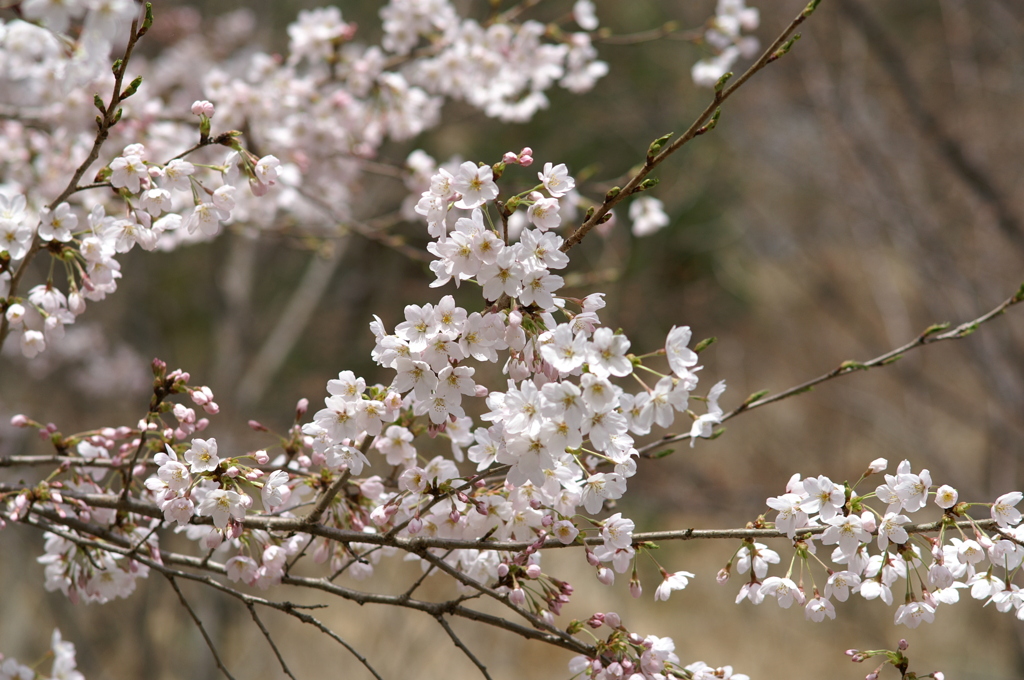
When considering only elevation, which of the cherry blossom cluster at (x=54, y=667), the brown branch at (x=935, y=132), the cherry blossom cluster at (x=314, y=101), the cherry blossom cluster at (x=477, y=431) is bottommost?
the cherry blossom cluster at (x=54, y=667)

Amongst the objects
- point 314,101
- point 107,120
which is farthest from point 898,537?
point 314,101

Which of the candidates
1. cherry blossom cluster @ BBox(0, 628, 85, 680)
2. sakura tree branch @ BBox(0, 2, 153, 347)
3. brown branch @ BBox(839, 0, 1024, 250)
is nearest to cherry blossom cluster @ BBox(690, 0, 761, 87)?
brown branch @ BBox(839, 0, 1024, 250)

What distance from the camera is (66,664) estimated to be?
1855 mm

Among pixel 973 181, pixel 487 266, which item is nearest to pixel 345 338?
pixel 973 181

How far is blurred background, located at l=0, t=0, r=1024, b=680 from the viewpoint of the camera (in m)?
4.55

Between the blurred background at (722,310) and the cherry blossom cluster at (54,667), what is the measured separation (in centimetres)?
176

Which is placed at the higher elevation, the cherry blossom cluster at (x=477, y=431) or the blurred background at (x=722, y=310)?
the blurred background at (x=722, y=310)

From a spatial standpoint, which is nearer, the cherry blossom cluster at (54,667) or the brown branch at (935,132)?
the cherry blossom cluster at (54,667)

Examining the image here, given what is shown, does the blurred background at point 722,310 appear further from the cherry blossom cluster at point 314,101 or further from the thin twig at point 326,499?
the thin twig at point 326,499

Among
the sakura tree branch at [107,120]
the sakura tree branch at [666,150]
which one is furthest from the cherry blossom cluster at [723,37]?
the sakura tree branch at [107,120]

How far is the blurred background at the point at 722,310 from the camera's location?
4547 mm

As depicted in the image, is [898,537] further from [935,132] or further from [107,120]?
[935,132]

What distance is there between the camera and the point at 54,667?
1.85 m

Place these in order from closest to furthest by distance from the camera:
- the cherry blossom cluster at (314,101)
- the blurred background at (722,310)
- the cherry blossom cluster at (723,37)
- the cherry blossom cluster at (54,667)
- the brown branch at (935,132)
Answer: the cherry blossom cluster at (54,667) → the cherry blossom cluster at (314,101) → the cherry blossom cluster at (723,37) → the brown branch at (935,132) → the blurred background at (722,310)
